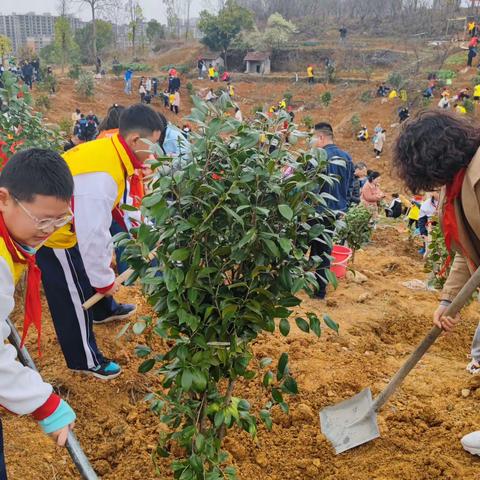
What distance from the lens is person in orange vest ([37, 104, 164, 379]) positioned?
104 inches

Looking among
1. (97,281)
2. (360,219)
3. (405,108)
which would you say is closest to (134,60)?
(405,108)

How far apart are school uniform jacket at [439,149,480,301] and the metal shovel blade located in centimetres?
77

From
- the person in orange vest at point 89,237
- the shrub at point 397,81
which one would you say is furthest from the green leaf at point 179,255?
the shrub at point 397,81

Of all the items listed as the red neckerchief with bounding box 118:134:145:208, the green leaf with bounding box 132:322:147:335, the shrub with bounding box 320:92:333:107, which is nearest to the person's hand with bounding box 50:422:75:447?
the green leaf with bounding box 132:322:147:335

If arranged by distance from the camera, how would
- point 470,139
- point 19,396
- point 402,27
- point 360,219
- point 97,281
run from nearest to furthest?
point 19,396 < point 470,139 < point 97,281 < point 360,219 < point 402,27

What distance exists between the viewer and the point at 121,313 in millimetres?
3682

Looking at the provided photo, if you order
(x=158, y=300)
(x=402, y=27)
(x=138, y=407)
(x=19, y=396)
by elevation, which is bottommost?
(x=138, y=407)

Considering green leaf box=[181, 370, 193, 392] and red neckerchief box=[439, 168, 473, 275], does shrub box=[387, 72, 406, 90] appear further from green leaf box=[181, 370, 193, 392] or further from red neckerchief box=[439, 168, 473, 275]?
green leaf box=[181, 370, 193, 392]

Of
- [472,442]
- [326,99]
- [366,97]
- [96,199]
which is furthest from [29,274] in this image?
[366,97]

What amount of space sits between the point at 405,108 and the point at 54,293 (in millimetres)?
19398

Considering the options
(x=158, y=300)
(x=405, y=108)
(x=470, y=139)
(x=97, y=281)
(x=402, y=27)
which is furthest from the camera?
(x=402, y=27)

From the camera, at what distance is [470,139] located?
2.09 meters

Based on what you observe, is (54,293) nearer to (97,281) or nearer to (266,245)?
(97,281)

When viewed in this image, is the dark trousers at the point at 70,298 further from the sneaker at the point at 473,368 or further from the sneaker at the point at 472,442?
the sneaker at the point at 473,368
